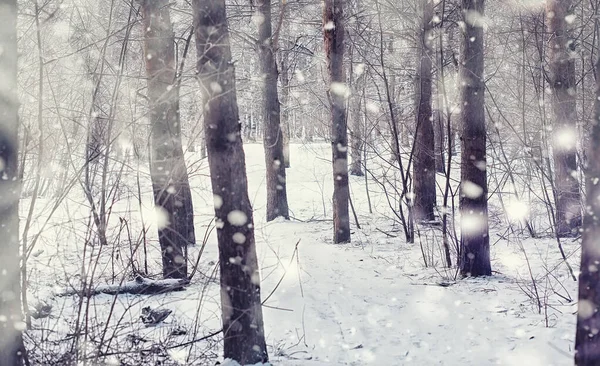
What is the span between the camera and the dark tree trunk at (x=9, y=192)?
11.1 feet

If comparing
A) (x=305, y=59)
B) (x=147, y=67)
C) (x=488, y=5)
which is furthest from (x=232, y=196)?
(x=305, y=59)

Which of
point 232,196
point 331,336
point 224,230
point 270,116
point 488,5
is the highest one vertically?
point 488,5

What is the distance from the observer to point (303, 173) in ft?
78.5

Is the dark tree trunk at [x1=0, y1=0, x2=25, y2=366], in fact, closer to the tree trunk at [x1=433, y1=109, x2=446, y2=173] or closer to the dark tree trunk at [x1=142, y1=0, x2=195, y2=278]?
the dark tree trunk at [x1=142, y1=0, x2=195, y2=278]

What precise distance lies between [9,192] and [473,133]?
5744 millimetres

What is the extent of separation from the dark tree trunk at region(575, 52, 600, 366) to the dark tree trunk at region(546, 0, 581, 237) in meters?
7.60

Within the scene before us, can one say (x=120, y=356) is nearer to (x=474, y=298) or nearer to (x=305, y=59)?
(x=474, y=298)

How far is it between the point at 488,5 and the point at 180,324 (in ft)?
50.0

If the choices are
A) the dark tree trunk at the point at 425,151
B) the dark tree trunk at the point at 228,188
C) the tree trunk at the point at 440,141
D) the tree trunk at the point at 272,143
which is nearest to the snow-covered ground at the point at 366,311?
the dark tree trunk at the point at 228,188

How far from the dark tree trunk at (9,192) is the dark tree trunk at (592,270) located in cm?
356

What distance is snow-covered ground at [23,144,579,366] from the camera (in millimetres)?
5008

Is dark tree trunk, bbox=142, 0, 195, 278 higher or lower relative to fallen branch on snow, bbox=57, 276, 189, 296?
higher

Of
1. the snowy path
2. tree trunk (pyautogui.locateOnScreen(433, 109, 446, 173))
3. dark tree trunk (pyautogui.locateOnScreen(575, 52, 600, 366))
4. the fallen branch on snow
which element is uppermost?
tree trunk (pyautogui.locateOnScreen(433, 109, 446, 173))

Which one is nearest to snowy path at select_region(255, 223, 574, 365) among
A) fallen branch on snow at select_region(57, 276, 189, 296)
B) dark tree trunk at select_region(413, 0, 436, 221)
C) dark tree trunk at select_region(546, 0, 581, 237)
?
fallen branch on snow at select_region(57, 276, 189, 296)
